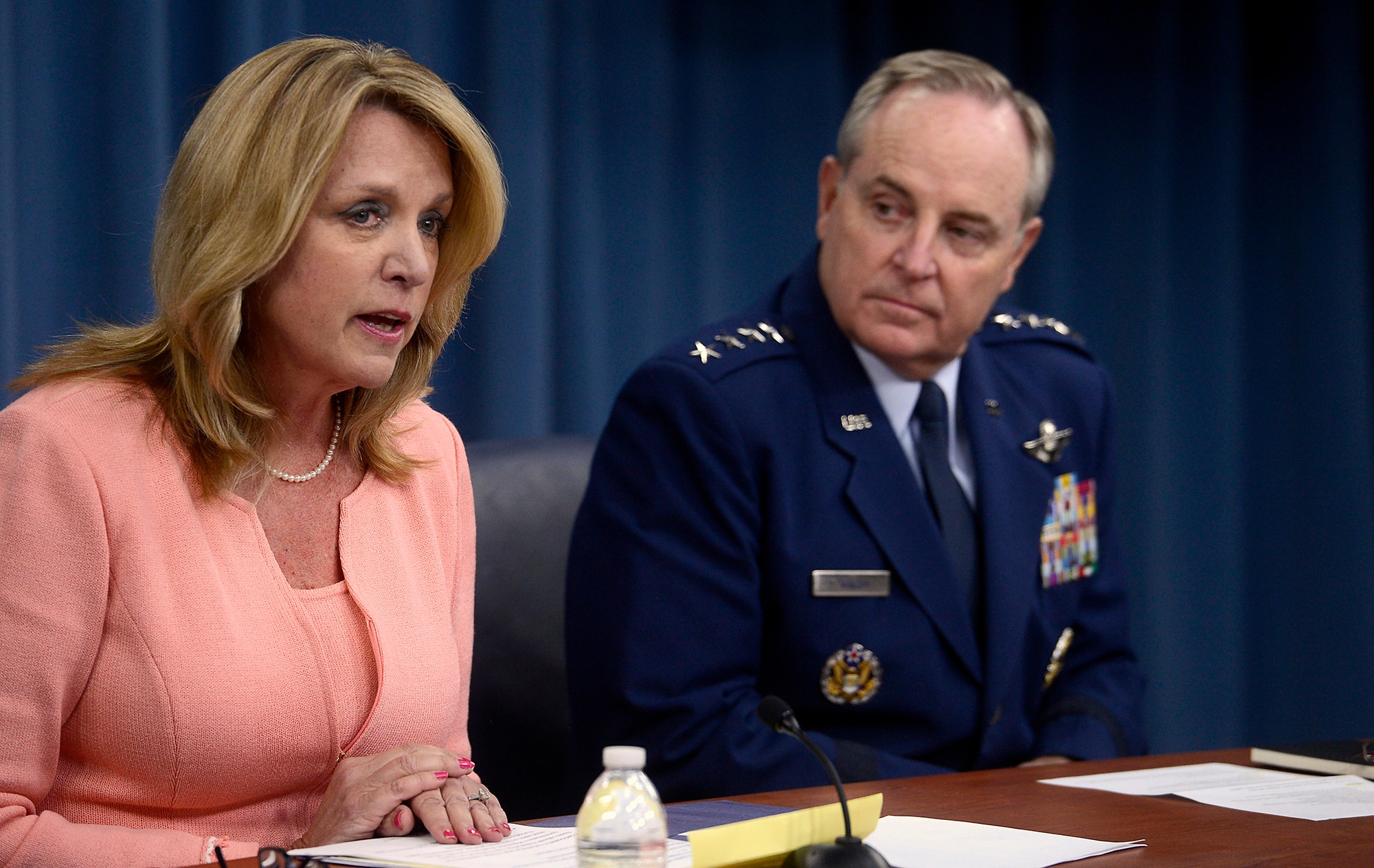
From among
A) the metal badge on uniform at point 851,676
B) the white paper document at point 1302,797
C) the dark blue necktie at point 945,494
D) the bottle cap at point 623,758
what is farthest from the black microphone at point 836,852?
the dark blue necktie at point 945,494

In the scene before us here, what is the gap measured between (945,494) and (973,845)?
2.96 ft

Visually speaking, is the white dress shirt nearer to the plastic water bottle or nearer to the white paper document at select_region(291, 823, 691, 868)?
the white paper document at select_region(291, 823, 691, 868)

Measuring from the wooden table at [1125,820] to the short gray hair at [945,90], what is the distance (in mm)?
981

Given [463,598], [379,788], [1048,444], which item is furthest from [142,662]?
[1048,444]

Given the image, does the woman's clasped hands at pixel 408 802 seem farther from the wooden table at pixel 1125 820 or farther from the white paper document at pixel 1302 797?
the white paper document at pixel 1302 797

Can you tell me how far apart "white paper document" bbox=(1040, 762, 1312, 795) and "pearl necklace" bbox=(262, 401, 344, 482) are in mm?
850

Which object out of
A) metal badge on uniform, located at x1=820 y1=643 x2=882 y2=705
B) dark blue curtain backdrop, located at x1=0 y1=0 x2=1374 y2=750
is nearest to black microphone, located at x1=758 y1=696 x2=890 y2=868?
metal badge on uniform, located at x1=820 y1=643 x2=882 y2=705

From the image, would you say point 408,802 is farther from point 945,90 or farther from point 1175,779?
point 945,90

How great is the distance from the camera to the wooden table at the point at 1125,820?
1170 millimetres

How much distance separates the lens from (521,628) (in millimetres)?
2094

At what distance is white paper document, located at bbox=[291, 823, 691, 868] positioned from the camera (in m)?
1.05

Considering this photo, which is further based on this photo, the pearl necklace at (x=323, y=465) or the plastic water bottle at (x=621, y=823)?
the pearl necklace at (x=323, y=465)

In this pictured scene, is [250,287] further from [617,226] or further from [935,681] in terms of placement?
[617,226]

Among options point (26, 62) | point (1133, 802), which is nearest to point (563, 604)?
point (1133, 802)
